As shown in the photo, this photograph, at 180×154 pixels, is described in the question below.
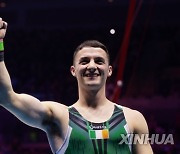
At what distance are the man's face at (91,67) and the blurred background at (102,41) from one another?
585cm

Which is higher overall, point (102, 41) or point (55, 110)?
point (102, 41)

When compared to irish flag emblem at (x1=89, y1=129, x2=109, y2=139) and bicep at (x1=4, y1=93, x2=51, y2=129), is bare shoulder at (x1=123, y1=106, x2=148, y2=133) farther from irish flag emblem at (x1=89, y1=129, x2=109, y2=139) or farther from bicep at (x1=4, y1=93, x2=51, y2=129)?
bicep at (x1=4, y1=93, x2=51, y2=129)

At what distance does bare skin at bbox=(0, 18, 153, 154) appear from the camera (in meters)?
2.56

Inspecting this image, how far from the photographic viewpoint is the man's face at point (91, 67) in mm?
2725

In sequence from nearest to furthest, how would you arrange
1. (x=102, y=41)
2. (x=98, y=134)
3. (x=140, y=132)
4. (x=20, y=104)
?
(x=20, y=104), (x=98, y=134), (x=140, y=132), (x=102, y=41)

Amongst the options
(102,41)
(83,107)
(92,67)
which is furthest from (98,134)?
A: (102,41)

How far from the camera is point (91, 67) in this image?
272 cm

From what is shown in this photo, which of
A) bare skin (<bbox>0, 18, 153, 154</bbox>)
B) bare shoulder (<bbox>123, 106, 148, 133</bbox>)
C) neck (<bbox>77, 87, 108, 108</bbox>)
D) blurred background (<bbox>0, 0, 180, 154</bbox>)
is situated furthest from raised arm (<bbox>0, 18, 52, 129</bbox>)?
blurred background (<bbox>0, 0, 180, 154</bbox>)

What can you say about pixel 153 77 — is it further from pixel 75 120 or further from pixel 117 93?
pixel 75 120

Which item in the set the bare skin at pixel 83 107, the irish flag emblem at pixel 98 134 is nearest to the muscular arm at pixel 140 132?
the bare skin at pixel 83 107

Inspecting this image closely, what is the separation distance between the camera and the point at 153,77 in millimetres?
10383

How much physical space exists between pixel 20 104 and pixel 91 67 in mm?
483

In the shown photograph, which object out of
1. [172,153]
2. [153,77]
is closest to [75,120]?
[172,153]

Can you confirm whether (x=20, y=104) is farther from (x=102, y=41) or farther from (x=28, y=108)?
(x=102, y=41)
